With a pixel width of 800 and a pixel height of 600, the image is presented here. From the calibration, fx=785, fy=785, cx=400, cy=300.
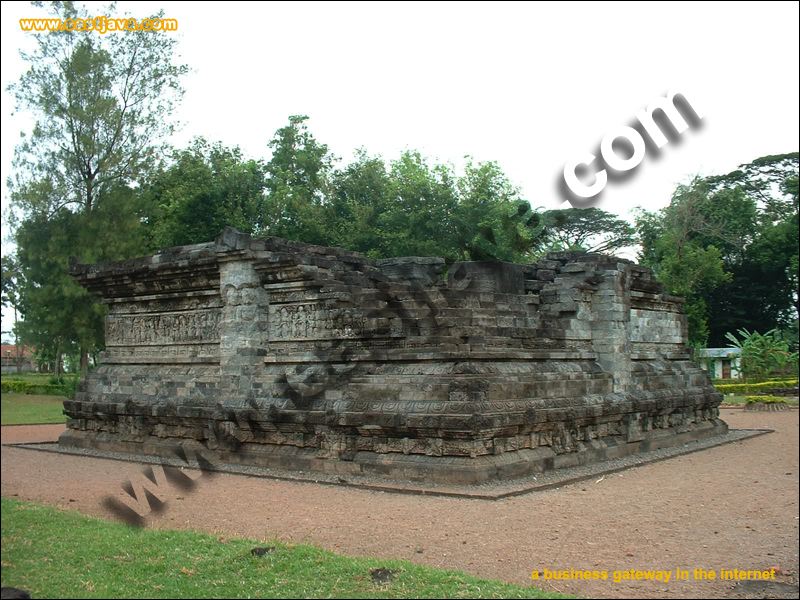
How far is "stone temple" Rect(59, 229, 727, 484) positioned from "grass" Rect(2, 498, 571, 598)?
14.3 feet

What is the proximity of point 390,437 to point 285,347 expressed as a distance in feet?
9.80

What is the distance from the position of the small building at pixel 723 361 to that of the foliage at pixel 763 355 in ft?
1.42

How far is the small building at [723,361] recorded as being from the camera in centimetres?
3441

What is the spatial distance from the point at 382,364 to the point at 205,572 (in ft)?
20.9

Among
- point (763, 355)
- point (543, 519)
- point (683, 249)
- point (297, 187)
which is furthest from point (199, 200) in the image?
point (543, 519)

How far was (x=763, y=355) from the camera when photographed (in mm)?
33875

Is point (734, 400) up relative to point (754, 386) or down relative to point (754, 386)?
down

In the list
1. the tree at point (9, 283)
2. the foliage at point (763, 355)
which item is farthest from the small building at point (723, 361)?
the tree at point (9, 283)

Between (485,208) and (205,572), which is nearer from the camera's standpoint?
(205,572)

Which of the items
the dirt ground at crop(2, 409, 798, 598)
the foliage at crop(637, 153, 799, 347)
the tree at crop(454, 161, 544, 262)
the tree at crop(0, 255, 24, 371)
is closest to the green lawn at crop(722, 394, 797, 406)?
the foliage at crop(637, 153, 799, 347)

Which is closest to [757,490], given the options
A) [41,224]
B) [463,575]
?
[463,575]

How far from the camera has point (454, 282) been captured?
47.0ft

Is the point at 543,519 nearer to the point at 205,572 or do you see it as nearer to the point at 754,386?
the point at 205,572

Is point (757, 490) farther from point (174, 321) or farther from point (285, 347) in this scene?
point (174, 321)
